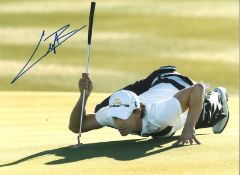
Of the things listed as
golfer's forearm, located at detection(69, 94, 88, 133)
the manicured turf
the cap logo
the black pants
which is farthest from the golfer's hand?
golfer's forearm, located at detection(69, 94, 88, 133)

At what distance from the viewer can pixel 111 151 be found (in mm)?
6770

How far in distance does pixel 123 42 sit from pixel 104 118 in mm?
14119

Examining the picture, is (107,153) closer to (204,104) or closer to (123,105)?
(123,105)

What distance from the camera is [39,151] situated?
7027 mm

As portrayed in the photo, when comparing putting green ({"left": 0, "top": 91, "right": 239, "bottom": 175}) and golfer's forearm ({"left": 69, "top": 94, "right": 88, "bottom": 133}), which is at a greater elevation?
golfer's forearm ({"left": 69, "top": 94, "right": 88, "bottom": 133})

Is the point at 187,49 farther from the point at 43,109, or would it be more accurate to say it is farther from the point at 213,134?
the point at 213,134

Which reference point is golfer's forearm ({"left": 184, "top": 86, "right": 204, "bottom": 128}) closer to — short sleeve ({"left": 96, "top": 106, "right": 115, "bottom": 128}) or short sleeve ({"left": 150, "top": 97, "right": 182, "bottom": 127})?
short sleeve ({"left": 150, "top": 97, "right": 182, "bottom": 127})

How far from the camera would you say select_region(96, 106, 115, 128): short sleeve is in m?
7.45

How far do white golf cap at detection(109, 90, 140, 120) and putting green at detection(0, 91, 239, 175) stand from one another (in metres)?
0.30

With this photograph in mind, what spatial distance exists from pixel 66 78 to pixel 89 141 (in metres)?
10.7

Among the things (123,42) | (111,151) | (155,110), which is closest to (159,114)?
(155,110)

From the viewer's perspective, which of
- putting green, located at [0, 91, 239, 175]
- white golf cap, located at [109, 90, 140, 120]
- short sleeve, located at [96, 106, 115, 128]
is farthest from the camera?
short sleeve, located at [96, 106, 115, 128]

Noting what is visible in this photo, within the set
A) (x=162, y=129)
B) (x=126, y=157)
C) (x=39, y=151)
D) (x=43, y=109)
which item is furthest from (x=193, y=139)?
(x=43, y=109)

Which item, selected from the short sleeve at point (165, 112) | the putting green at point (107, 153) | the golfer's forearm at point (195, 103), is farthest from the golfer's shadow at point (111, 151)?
the golfer's forearm at point (195, 103)
